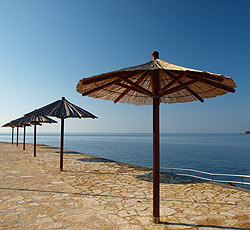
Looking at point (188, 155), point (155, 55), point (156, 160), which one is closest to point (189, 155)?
point (188, 155)

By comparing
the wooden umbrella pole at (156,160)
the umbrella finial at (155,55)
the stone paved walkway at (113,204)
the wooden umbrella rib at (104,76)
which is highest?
the umbrella finial at (155,55)

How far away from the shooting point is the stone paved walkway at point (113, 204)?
347 centimetres

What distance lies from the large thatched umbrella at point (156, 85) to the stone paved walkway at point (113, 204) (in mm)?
676

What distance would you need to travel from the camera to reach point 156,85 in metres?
3.72

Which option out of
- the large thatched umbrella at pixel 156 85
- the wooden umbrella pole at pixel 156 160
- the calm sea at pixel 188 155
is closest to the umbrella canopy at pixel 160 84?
the large thatched umbrella at pixel 156 85

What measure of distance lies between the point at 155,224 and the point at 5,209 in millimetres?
2949

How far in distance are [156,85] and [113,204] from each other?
268 centimetres

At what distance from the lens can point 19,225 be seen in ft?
11.1

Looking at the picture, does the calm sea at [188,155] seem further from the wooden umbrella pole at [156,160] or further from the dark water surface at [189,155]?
the wooden umbrella pole at [156,160]

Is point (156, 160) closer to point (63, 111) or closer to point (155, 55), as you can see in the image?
point (155, 55)

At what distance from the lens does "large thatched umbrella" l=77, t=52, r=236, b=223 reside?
342 centimetres

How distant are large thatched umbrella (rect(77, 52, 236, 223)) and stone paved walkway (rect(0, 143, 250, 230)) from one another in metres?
0.68

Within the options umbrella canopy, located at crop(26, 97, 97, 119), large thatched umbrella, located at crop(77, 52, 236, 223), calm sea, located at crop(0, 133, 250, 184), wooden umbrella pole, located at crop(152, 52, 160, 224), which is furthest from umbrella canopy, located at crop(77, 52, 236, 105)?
calm sea, located at crop(0, 133, 250, 184)

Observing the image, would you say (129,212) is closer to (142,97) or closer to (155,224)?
(155,224)
